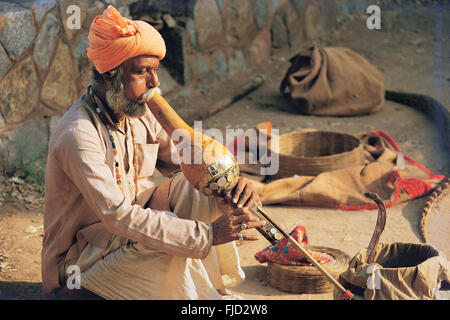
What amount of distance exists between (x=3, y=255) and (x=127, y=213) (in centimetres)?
147

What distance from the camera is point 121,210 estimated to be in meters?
2.43

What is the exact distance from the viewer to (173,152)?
3.13 m

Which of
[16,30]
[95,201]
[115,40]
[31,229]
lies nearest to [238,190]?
[95,201]

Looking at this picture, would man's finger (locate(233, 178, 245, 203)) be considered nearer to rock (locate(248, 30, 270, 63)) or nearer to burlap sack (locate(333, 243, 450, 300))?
burlap sack (locate(333, 243, 450, 300))

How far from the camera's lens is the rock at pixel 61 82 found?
4676mm

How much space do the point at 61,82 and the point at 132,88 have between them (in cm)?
234

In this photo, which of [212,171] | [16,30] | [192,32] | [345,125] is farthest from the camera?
[192,32]

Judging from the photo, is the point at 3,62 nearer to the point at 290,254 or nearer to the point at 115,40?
the point at 115,40

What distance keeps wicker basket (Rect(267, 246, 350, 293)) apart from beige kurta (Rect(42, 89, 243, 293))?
762mm

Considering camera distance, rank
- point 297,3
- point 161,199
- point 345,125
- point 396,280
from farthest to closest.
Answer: point 297,3 → point 345,125 → point 161,199 → point 396,280

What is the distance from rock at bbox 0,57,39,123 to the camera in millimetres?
4316

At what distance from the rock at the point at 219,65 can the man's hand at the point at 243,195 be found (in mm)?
4321

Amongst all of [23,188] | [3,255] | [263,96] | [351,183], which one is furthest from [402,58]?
[3,255]

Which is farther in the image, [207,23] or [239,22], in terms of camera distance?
[239,22]
